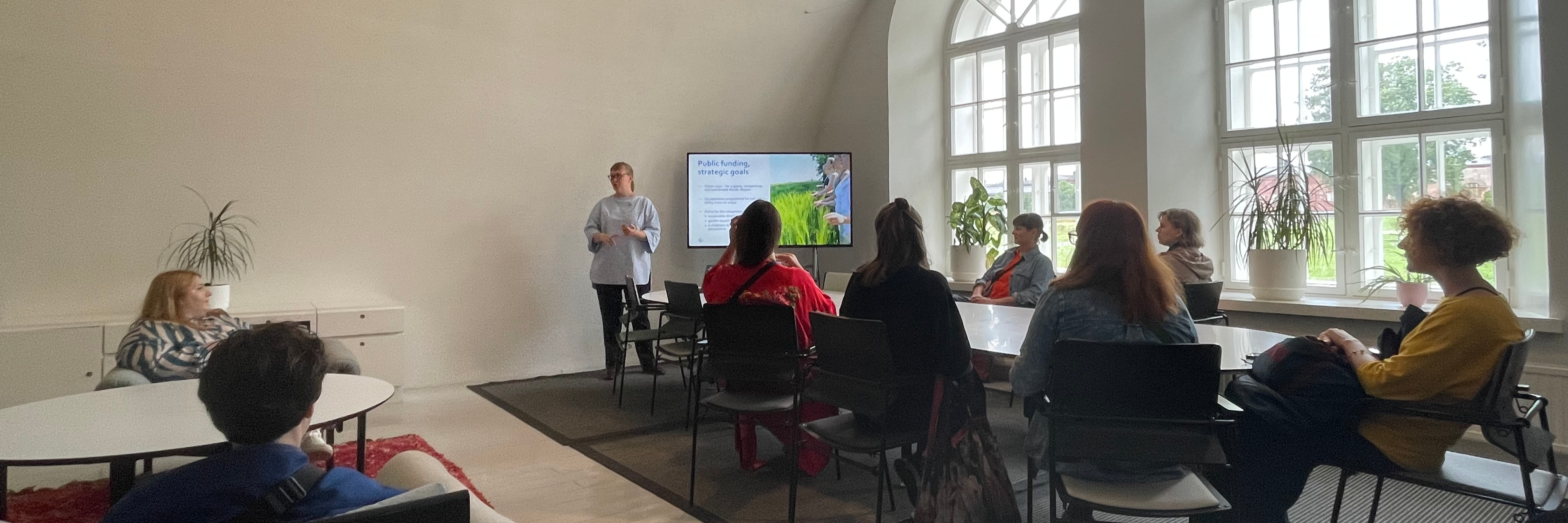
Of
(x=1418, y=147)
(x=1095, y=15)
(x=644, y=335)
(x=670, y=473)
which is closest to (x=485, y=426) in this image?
(x=644, y=335)

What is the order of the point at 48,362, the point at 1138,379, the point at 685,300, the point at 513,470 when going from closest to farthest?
the point at 1138,379
the point at 513,470
the point at 48,362
the point at 685,300

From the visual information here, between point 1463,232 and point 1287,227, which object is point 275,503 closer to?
point 1463,232

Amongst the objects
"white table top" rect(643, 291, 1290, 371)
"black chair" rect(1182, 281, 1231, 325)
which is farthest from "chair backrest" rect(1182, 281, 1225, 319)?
"white table top" rect(643, 291, 1290, 371)

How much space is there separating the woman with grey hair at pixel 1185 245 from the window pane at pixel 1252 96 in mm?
1273

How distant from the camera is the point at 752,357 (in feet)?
9.91

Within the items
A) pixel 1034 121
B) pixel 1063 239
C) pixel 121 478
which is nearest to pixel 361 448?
pixel 121 478

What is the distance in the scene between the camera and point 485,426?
4.45 meters

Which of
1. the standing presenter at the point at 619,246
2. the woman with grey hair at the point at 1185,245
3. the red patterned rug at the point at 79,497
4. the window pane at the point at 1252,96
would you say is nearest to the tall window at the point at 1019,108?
the window pane at the point at 1252,96

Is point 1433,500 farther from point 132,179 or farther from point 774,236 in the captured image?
point 132,179

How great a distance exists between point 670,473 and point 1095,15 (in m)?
3.59

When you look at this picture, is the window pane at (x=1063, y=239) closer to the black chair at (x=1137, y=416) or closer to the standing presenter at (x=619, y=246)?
the standing presenter at (x=619, y=246)

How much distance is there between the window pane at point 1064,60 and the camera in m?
5.66

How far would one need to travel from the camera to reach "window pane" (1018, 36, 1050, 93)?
5852 mm

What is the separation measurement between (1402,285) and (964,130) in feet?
10.5
